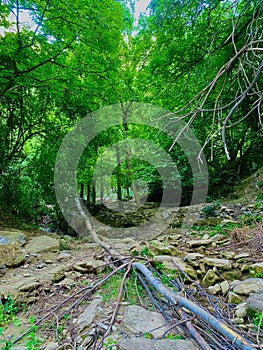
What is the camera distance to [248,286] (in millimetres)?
1562

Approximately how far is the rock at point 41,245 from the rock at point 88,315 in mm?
2057

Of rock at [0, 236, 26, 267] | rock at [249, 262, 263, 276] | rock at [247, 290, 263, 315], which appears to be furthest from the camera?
rock at [0, 236, 26, 267]

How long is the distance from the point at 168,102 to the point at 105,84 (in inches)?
84.0

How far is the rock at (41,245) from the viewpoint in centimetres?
325

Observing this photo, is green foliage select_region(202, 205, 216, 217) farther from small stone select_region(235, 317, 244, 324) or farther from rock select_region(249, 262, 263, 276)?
small stone select_region(235, 317, 244, 324)

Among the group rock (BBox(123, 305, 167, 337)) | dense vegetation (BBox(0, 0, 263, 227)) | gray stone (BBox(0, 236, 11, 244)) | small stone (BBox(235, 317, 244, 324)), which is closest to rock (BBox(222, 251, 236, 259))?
small stone (BBox(235, 317, 244, 324))

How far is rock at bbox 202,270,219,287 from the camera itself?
5.87 ft

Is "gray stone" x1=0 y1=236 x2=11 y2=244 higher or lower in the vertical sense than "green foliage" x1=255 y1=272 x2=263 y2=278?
higher

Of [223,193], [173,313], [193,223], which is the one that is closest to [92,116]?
[193,223]

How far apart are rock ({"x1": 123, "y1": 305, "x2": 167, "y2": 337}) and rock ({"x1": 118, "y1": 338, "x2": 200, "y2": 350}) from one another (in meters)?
0.12

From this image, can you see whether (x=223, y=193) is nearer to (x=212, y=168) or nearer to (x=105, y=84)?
(x=212, y=168)

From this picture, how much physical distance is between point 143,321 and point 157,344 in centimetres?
29

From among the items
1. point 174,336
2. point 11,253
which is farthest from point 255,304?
point 11,253

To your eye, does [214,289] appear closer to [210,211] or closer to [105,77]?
[210,211]
